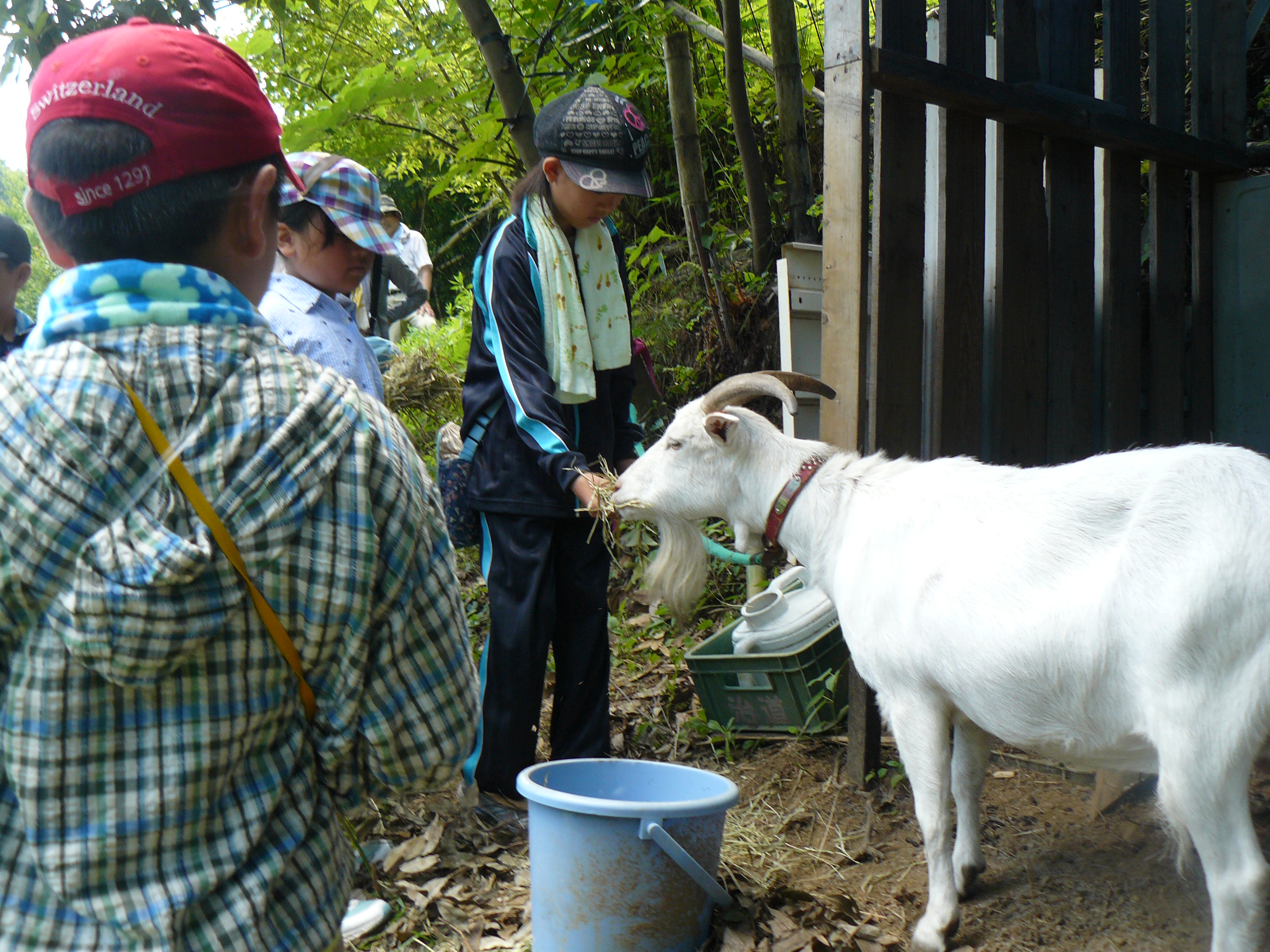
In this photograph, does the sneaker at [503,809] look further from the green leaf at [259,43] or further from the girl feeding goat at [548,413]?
the green leaf at [259,43]

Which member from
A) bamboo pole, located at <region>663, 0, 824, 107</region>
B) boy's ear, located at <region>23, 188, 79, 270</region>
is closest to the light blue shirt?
boy's ear, located at <region>23, 188, 79, 270</region>

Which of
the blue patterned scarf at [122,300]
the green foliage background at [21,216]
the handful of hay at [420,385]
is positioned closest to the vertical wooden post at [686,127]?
the handful of hay at [420,385]

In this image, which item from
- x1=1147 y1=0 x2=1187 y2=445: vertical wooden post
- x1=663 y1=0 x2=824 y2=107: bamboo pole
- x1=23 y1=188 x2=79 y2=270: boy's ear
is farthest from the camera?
x1=663 y1=0 x2=824 y2=107: bamboo pole

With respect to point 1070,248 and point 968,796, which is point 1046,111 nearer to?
point 1070,248

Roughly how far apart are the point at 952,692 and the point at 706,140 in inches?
221

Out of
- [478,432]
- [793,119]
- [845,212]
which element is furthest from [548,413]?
[793,119]

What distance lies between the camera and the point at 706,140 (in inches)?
289

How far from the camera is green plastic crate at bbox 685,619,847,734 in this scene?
3.79 metres

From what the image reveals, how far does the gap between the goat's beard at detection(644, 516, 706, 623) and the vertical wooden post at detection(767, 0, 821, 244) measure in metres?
2.84

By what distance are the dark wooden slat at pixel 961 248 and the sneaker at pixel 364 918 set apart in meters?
2.29

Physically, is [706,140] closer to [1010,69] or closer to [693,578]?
[1010,69]

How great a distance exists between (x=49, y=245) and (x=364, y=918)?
233 cm

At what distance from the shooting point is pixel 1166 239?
4363 mm

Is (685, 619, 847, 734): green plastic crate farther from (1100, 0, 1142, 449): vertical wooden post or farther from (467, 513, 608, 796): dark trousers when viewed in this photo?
(1100, 0, 1142, 449): vertical wooden post
